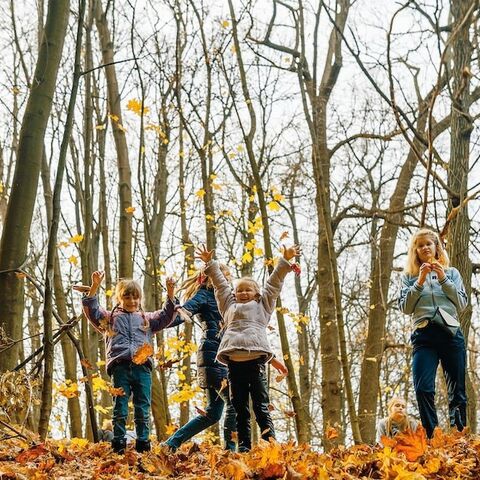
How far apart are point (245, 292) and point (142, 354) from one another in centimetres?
96

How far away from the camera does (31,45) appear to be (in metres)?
14.0

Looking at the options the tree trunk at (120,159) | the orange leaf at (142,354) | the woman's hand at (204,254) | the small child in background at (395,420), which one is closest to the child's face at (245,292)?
the woman's hand at (204,254)

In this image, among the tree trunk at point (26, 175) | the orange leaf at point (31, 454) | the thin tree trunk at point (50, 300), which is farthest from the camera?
the tree trunk at point (26, 175)

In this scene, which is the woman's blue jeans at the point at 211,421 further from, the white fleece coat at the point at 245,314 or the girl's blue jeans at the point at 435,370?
the girl's blue jeans at the point at 435,370

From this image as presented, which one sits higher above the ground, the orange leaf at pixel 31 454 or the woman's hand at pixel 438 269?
the woman's hand at pixel 438 269

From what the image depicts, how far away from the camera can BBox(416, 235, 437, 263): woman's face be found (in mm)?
5020

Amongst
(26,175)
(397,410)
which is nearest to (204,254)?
(26,175)

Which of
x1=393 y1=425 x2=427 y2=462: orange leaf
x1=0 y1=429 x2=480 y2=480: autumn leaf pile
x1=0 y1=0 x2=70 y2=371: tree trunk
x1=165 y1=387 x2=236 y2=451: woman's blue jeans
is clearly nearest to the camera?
x1=0 y1=429 x2=480 y2=480: autumn leaf pile

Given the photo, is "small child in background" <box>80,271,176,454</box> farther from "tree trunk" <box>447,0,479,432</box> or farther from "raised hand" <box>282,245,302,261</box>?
"tree trunk" <box>447,0,479,432</box>

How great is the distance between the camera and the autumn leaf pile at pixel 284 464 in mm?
2959

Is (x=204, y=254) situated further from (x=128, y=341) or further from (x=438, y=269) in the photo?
(x=438, y=269)

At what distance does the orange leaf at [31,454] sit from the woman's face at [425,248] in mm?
3143

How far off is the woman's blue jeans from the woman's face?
2003 mm

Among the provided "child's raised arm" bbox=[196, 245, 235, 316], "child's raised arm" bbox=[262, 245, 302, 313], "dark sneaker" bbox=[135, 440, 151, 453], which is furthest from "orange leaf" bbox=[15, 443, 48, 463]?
"child's raised arm" bbox=[262, 245, 302, 313]
